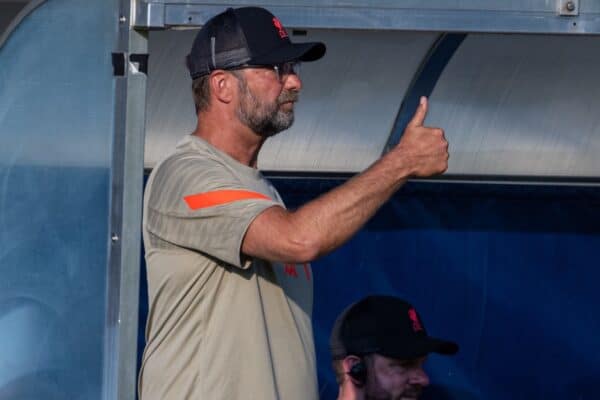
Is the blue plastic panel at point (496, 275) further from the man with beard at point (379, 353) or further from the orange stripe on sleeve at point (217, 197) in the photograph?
the orange stripe on sleeve at point (217, 197)

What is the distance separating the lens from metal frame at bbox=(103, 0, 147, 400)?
9.04 feet

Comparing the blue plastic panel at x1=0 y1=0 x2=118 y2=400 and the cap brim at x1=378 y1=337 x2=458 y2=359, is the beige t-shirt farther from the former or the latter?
Answer: the cap brim at x1=378 y1=337 x2=458 y2=359

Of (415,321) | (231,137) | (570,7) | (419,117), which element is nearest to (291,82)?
(231,137)

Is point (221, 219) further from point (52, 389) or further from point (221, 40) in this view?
point (52, 389)

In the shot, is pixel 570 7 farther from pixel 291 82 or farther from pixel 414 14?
pixel 291 82

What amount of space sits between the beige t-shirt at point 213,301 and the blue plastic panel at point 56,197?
40 cm

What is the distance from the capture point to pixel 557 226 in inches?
170

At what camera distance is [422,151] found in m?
2.39

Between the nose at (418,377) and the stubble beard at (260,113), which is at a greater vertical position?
the stubble beard at (260,113)

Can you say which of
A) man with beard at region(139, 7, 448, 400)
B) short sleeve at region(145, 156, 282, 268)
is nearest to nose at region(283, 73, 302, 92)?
man with beard at region(139, 7, 448, 400)

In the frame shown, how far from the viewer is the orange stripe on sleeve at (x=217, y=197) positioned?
235cm

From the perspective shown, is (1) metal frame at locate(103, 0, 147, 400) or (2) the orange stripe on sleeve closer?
(2) the orange stripe on sleeve

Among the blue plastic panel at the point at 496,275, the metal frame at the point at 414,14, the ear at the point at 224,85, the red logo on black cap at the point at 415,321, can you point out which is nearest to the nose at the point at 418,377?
the red logo on black cap at the point at 415,321

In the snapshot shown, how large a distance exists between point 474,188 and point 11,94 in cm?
187
